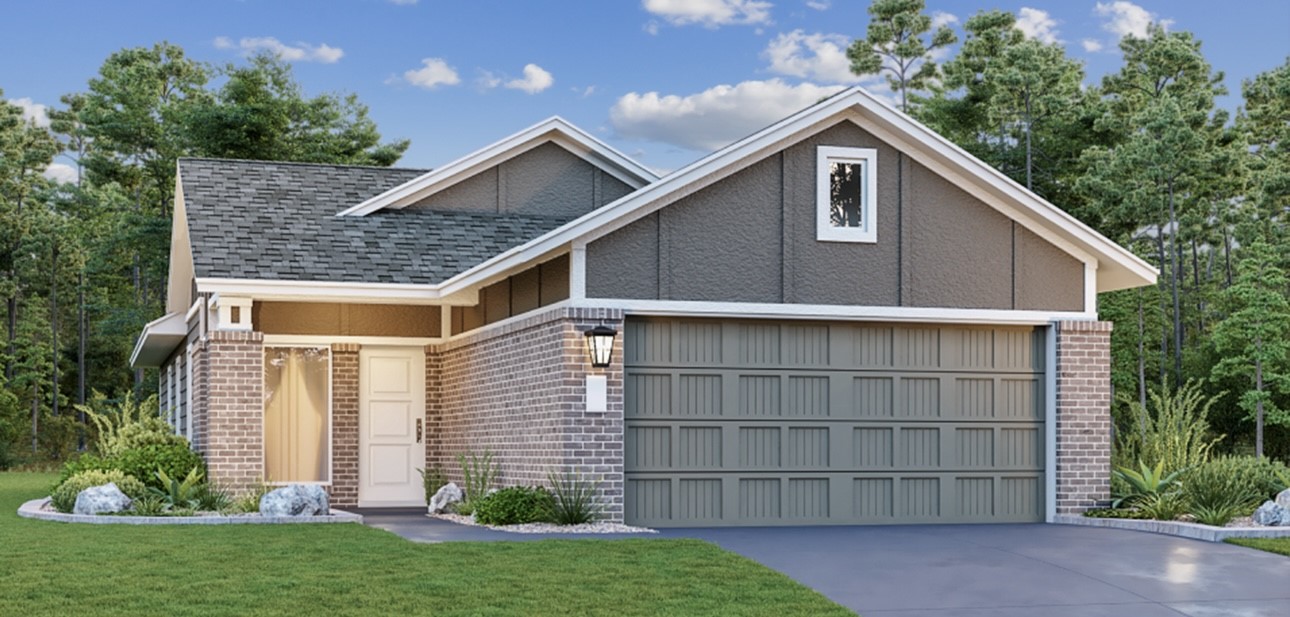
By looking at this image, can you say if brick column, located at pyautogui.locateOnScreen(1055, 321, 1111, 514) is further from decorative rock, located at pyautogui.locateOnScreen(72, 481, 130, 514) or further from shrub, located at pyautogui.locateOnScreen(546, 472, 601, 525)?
decorative rock, located at pyautogui.locateOnScreen(72, 481, 130, 514)

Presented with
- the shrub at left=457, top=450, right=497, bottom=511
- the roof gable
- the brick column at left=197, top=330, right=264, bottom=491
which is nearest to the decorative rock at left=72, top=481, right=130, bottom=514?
the brick column at left=197, top=330, right=264, bottom=491

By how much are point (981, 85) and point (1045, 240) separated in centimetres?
3161

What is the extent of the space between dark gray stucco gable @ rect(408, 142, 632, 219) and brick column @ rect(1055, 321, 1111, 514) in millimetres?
8535

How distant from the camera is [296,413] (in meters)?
20.4

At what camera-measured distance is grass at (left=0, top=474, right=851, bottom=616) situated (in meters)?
10.1


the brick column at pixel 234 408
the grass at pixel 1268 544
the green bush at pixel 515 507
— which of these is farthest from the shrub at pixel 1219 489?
the brick column at pixel 234 408

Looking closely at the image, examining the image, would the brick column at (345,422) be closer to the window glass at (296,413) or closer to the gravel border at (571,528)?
the window glass at (296,413)

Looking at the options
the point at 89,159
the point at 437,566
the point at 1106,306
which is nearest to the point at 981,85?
the point at 1106,306

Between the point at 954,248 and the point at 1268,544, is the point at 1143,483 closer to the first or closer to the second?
the point at 1268,544

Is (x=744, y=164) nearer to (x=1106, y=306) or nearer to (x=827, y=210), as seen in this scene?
(x=827, y=210)

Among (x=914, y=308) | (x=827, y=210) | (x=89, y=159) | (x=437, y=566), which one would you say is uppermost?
(x=89, y=159)

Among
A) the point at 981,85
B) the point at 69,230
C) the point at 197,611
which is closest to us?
the point at 197,611

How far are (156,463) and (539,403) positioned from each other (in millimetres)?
5393

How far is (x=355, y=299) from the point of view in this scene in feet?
62.2
